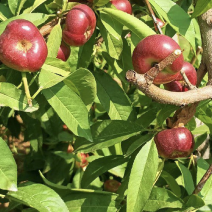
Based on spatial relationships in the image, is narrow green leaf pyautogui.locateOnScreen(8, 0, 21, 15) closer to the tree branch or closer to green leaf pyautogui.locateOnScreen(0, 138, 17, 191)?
green leaf pyautogui.locateOnScreen(0, 138, 17, 191)

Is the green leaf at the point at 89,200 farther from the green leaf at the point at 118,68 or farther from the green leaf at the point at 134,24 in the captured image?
the green leaf at the point at 134,24

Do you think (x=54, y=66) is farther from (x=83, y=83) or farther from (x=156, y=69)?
(x=156, y=69)

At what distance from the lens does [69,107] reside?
3.56ft

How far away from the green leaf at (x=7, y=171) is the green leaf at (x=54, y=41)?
286 mm

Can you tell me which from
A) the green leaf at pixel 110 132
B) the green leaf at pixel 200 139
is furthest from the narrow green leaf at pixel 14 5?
the green leaf at pixel 200 139

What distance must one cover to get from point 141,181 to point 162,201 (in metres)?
0.22

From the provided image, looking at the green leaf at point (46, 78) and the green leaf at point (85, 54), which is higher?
the green leaf at point (46, 78)

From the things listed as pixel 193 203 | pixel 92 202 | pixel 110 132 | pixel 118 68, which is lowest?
pixel 92 202

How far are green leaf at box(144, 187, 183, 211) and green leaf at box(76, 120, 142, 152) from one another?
0.22m

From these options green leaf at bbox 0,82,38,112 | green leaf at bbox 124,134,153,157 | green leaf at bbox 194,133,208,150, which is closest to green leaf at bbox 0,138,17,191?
green leaf at bbox 0,82,38,112

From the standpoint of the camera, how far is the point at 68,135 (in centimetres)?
184

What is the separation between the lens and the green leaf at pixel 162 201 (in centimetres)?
124

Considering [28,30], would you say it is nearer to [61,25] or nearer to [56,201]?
[61,25]

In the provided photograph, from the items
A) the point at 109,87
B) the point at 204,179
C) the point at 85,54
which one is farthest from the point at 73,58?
the point at 204,179
